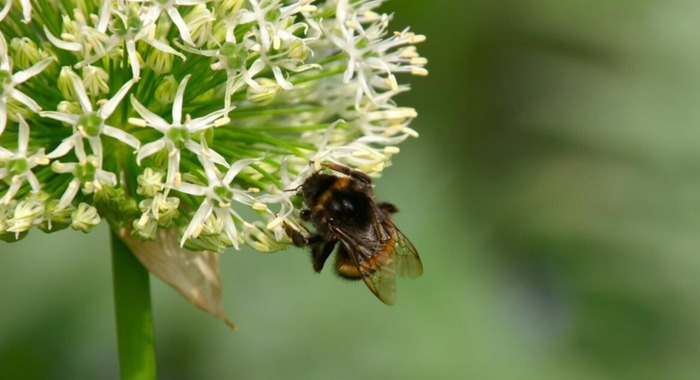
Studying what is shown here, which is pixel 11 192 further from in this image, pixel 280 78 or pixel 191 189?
pixel 280 78

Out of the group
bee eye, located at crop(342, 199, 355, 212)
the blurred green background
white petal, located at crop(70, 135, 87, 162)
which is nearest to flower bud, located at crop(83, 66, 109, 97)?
white petal, located at crop(70, 135, 87, 162)

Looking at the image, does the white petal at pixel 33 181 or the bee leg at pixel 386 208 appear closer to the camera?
the white petal at pixel 33 181

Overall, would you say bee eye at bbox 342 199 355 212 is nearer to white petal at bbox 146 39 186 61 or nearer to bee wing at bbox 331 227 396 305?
bee wing at bbox 331 227 396 305

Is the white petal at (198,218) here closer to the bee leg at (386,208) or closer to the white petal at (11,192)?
the white petal at (11,192)

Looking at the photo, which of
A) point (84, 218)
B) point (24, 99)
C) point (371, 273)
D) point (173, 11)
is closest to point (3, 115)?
point (24, 99)

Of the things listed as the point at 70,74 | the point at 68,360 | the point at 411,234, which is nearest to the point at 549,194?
the point at 411,234

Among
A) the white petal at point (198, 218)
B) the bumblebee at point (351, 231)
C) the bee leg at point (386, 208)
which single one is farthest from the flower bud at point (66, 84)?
the bee leg at point (386, 208)
